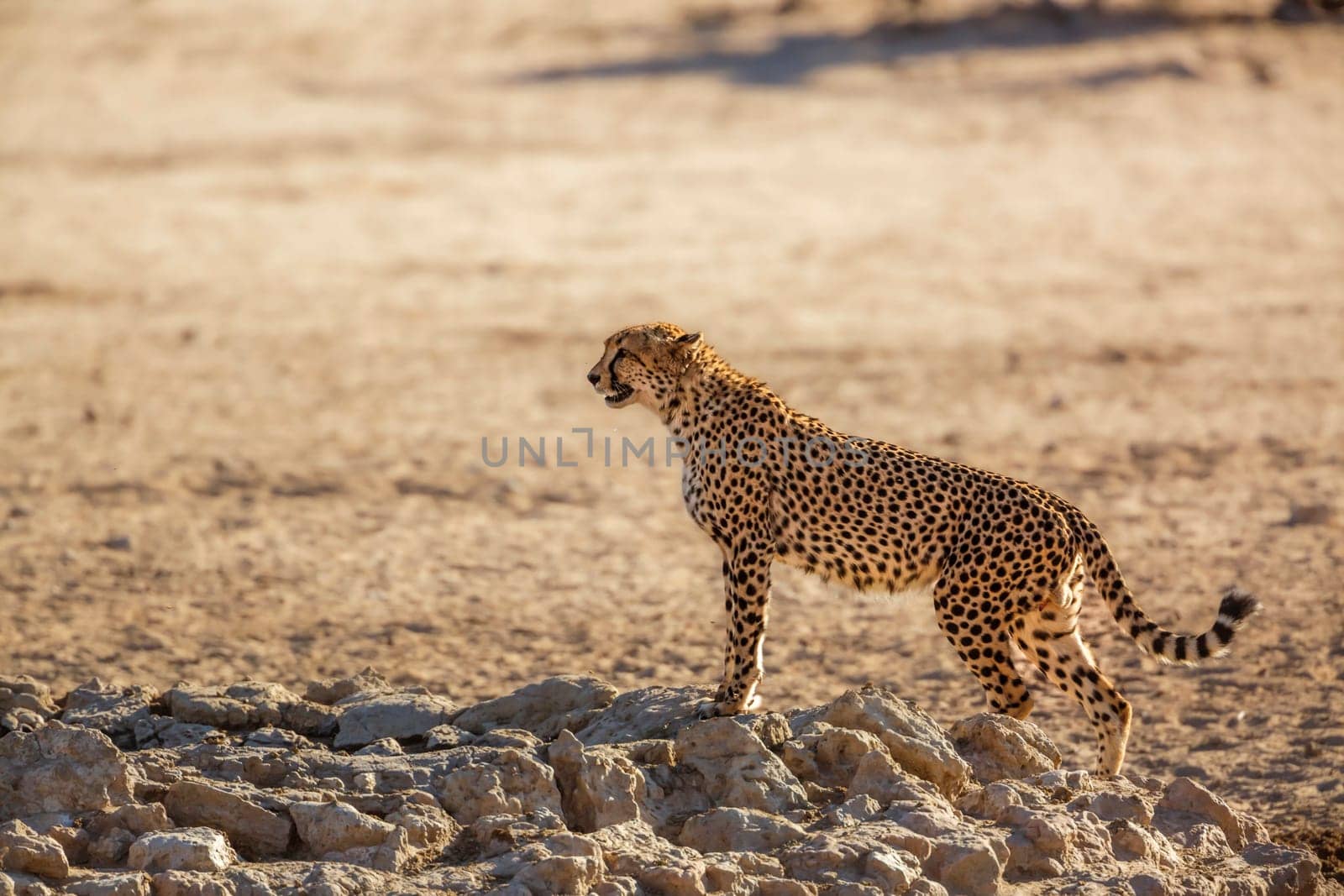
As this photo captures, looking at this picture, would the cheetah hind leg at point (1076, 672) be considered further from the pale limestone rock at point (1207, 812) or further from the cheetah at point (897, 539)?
the pale limestone rock at point (1207, 812)

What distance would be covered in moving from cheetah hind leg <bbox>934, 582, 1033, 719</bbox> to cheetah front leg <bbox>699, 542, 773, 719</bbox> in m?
0.70

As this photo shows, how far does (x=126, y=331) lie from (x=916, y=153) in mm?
9461

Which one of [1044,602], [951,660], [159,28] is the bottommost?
[951,660]

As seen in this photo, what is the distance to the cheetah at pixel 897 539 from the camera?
6.39 meters

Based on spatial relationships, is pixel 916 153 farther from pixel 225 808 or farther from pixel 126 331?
pixel 225 808

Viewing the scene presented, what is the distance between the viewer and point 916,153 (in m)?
19.6

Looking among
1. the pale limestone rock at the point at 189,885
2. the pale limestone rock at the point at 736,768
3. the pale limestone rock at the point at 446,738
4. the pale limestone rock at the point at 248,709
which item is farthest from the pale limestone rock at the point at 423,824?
the pale limestone rock at the point at 248,709

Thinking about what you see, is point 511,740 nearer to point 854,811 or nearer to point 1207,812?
point 854,811

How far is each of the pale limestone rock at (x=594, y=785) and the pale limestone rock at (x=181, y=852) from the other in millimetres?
1084

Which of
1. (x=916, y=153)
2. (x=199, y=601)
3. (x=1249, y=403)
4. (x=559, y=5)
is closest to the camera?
(x=199, y=601)

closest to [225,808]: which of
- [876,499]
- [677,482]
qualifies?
[876,499]

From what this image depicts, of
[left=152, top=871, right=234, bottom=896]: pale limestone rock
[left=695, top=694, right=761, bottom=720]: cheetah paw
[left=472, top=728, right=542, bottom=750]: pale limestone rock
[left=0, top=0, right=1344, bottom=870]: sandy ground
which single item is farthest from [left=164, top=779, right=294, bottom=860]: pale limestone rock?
[left=0, top=0, right=1344, bottom=870]: sandy ground

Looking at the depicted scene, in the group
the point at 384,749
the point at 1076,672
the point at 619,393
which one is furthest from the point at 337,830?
the point at 1076,672

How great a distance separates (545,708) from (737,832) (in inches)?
57.0
